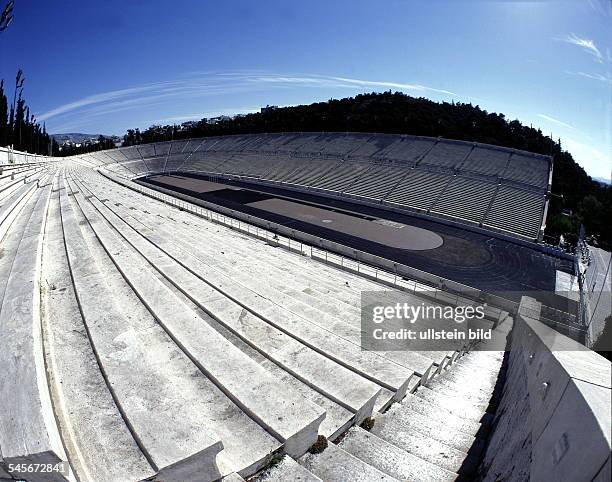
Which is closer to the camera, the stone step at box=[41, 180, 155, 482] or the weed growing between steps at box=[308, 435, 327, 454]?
the stone step at box=[41, 180, 155, 482]

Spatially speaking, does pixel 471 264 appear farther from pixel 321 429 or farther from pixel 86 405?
pixel 86 405

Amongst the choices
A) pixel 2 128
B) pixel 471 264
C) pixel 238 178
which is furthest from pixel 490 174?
pixel 2 128

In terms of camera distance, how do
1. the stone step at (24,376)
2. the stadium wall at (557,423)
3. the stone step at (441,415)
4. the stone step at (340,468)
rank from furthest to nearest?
the stone step at (441,415)
the stone step at (340,468)
the stone step at (24,376)
the stadium wall at (557,423)

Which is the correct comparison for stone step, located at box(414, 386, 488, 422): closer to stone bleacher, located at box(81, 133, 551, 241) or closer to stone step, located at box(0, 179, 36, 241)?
stone step, located at box(0, 179, 36, 241)

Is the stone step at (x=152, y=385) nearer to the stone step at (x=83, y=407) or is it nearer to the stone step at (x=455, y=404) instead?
the stone step at (x=83, y=407)

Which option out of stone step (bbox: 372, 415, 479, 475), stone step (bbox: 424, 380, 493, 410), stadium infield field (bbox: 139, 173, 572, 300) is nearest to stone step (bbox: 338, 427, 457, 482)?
stone step (bbox: 372, 415, 479, 475)

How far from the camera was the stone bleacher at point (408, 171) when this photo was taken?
2455 cm

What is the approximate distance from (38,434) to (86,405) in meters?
0.66

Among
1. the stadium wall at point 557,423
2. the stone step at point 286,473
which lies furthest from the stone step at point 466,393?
the stone step at point 286,473

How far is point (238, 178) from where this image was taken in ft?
137

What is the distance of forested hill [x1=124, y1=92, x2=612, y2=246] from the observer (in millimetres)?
35656

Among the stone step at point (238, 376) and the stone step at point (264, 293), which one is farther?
the stone step at point (264, 293)

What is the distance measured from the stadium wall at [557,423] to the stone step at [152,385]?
2418 mm

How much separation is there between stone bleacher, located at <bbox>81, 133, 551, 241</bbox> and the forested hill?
4449mm
